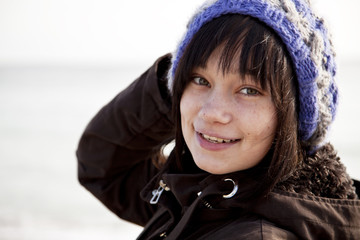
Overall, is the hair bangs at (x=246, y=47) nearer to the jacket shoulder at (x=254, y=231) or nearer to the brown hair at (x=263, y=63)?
the brown hair at (x=263, y=63)

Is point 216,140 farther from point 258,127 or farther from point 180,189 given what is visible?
point 180,189

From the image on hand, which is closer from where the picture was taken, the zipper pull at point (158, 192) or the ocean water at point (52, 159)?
the zipper pull at point (158, 192)

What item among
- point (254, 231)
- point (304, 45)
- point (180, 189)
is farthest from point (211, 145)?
point (304, 45)

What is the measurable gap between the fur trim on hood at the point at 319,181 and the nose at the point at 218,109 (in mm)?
306

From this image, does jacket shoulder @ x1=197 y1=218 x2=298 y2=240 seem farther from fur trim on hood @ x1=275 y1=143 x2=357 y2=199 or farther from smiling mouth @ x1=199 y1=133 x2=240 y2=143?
smiling mouth @ x1=199 y1=133 x2=240 y2=143

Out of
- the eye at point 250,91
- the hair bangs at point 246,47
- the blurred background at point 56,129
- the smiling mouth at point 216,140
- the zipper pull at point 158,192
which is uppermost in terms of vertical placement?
the hair bangs at point 246,47

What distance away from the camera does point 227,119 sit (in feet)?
5.43

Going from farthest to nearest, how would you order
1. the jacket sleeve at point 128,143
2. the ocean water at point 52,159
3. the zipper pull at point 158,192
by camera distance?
the ocean water at point 52,159, the jacket sleeve at point 128,143, the zipper pull at point 158,192

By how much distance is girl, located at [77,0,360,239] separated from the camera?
5.22ft

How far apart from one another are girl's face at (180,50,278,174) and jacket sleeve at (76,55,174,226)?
504mm

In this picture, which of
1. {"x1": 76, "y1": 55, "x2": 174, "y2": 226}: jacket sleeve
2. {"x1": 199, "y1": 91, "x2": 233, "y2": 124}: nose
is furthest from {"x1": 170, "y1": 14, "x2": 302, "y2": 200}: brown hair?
{"x1": 76, "y1": 55, "x2": 174, "y2": 226}: jacket sleeve

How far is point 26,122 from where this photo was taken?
10.6 metres

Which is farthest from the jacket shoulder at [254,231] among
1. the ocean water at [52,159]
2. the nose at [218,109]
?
the ocean water at [52,159]

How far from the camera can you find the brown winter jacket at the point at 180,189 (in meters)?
1.58
